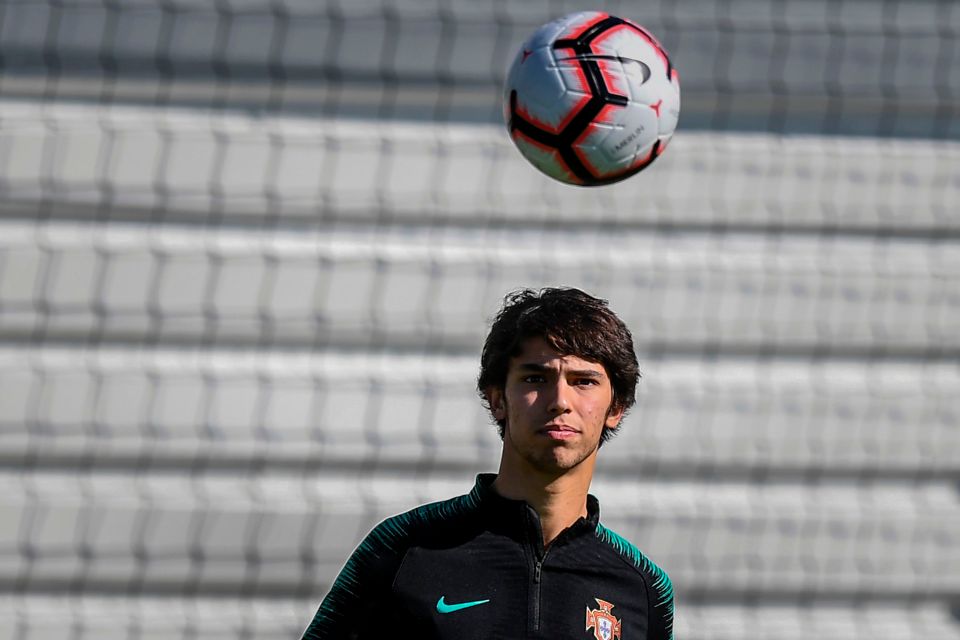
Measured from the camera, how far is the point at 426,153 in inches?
196

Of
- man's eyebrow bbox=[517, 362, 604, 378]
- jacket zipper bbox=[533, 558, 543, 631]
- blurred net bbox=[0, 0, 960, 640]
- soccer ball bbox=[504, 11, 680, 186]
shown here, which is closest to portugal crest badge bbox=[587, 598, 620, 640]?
jacket zipper bbox=[533, 558, 543, 631]

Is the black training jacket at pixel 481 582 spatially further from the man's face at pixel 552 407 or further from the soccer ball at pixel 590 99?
the soccer ball at pixel 590 99

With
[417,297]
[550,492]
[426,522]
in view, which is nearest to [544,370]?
[550,492]

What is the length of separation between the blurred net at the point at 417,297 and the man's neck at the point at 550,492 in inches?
96.1

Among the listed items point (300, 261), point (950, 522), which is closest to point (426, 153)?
point (300, 261)

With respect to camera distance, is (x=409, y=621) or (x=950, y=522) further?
(x=950, y=522)

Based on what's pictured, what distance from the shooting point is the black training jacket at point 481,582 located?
7.84ft

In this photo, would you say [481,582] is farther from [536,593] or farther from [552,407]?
[552,407]

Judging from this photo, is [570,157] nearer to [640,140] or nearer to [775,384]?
[640,140]

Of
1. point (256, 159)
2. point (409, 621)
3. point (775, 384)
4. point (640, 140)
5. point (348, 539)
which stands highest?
point (256, 159)

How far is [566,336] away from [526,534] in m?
0.40

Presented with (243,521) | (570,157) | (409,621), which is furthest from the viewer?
(243,521)

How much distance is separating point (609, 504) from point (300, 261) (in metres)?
1.56

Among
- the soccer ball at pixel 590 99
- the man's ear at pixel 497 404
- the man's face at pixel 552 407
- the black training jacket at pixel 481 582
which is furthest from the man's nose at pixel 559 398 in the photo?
the soccer ball at pixel 590 99
